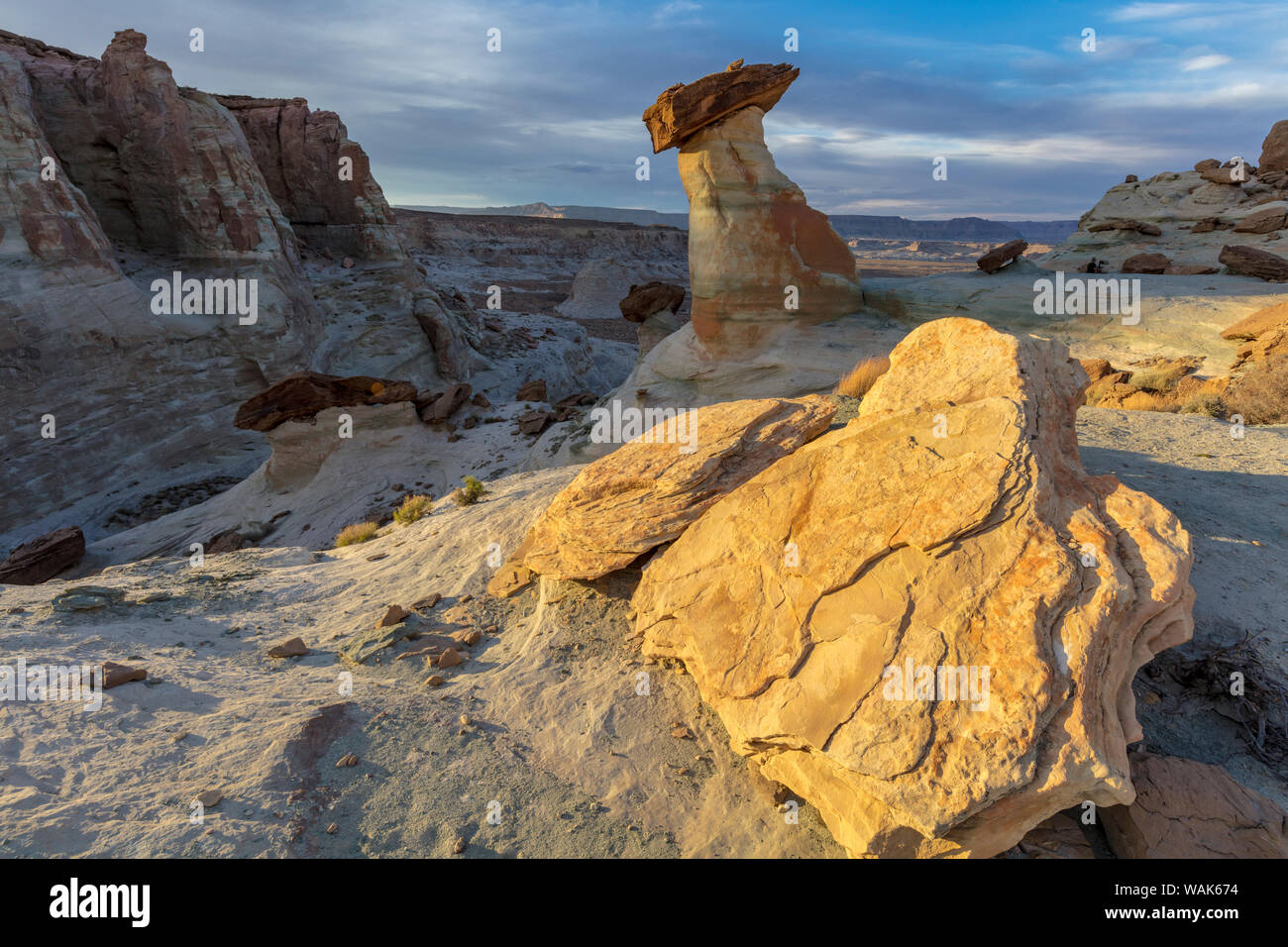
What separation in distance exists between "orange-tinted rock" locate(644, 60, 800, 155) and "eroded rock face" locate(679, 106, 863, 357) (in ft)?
1.17

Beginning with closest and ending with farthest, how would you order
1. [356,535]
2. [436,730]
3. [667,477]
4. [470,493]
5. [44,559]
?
[436,730], [667,477], [470,493], [356,535], [44,559]

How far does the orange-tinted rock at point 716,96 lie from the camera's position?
12680 mm

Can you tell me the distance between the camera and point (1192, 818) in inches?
165

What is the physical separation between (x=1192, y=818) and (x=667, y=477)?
4.27 m

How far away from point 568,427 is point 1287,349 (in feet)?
43.3

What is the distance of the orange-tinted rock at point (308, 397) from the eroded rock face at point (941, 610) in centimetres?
1190

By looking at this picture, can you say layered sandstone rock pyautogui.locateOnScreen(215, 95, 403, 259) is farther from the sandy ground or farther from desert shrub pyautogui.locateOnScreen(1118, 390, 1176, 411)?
desert shrub pyautogui.locateOnScreen(1118, 390, 1176, 411)

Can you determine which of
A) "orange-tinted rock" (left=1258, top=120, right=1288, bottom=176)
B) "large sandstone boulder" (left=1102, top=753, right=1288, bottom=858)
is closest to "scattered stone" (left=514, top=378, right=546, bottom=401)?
"large sandstone boulder" (left=1102, top=753, right=1288, bottom=858)

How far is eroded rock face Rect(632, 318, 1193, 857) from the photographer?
3.71m

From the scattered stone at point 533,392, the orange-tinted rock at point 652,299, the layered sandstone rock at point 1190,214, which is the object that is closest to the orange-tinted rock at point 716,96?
the orange-tinted rock at point 652,299

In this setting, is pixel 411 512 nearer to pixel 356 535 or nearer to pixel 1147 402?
pixel 356 535

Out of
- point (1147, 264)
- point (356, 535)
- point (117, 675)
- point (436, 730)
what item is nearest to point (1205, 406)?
point (1147, 264)
